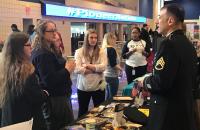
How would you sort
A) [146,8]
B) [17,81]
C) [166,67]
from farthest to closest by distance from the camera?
1. [146,8]
2. [17,81]
3. [166,67]

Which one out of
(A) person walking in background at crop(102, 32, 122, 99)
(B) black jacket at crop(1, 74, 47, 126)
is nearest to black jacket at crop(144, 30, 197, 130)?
(B) black jacket at crop(1, 74, 47, 126)

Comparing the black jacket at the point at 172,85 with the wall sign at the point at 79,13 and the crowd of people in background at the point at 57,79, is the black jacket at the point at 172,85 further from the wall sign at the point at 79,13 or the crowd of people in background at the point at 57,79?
the wall sign at the point at 79,13

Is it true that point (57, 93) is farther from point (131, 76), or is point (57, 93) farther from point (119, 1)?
point (119, 1)

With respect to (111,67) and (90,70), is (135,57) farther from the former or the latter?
(90,70)

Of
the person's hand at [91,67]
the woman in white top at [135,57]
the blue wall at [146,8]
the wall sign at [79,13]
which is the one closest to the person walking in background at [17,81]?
Answer: the person's hand at [91,67]

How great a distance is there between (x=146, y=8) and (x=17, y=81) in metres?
19.2

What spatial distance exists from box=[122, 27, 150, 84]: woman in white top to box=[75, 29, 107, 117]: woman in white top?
1.64 metres

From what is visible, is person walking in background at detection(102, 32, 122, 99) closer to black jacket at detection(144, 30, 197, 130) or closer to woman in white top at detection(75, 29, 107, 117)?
woman in white top at detection(75, 29, 107, 117)

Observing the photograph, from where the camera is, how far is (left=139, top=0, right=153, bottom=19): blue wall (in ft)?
64.7

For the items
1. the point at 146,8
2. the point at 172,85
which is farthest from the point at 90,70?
the point at 146,8

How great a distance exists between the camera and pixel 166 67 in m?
2.10

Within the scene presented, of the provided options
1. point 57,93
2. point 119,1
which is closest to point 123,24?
point 119,1

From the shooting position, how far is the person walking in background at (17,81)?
88.6 inches

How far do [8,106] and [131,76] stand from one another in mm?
3453
